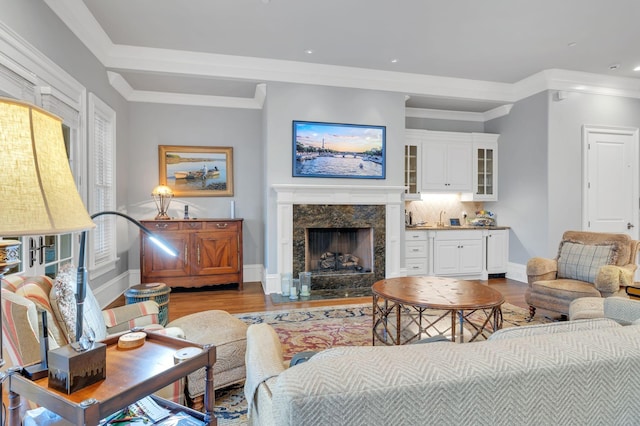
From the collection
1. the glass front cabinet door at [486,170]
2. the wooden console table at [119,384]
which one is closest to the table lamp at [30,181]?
the wooden console table at [119,384]

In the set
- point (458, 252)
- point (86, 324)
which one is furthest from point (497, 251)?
point (86, 324)

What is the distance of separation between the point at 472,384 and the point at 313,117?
14.3 feet

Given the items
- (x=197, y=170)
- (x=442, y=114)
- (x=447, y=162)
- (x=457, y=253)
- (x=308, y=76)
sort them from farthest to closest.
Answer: (x=442, y=114) < (x=447, y=162) < (x=457, y=253) < (x=197, y=170) < (x=308, y=76)

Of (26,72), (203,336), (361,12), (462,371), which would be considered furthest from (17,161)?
(361,12)

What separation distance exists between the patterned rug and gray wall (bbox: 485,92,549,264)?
168 centimetres

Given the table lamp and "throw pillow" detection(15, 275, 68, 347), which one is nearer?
the table lamp

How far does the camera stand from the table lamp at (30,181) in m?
0.77

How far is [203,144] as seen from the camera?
5340mm

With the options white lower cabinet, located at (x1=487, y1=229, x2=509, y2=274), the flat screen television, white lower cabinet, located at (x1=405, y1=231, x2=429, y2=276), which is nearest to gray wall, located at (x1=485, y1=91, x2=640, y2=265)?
white lower cabinet, located at (x1=487, y1=229, x2=509, y2=274)

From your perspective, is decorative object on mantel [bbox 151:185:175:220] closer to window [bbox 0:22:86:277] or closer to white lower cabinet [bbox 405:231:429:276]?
window [bbox 0:22:86:277]

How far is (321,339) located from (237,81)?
11.2 feet

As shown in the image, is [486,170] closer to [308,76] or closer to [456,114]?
[456,114]

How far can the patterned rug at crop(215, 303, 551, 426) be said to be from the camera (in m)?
2.25

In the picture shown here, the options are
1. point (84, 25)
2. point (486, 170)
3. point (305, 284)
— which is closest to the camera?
point (84, 25)
